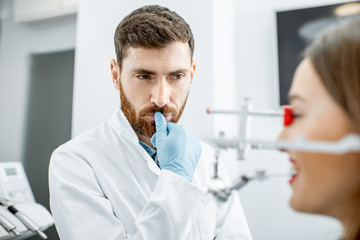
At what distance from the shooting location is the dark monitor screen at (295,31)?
5.62 ft

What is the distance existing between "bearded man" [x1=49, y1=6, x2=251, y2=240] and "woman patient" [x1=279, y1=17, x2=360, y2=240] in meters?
0.31

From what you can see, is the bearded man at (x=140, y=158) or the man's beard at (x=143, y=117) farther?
the man's beard at (x=143, y=117)

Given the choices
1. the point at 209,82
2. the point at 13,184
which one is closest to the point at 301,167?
the point at 209,82

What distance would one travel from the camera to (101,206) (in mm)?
917

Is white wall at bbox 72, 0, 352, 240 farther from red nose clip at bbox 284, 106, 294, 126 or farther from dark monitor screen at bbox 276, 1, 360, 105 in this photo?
red nose clip at bbox 284, 106, 294, 126

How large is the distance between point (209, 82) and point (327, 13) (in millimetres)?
→ 844

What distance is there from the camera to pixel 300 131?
0.58 meters

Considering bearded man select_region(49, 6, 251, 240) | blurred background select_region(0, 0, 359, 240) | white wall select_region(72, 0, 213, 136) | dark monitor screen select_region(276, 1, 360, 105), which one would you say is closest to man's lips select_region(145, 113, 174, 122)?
bearded man select_region(49, 6, 251, 240)

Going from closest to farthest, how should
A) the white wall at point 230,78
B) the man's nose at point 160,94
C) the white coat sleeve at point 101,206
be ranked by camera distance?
the white coat sleeve at point 101,206
the man's nose at point 160,94
the white wall at point 230,78

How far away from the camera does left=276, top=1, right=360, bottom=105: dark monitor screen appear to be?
5.62 ft

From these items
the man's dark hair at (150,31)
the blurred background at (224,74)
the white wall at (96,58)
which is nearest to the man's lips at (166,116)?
the man's dark hair at (150,31)

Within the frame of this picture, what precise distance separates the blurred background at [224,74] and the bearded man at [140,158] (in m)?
0.41

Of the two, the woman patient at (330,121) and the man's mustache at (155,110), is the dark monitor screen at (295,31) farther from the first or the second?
the woman patient at (330,121)

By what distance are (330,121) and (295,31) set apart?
1.39 metres
